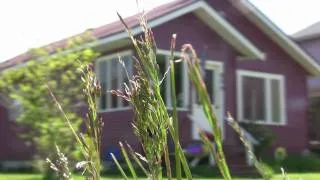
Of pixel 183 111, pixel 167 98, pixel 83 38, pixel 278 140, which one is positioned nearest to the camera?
pixel 83 38

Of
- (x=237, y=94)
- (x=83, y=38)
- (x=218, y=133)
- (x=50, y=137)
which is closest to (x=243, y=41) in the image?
(x=237, y=94)

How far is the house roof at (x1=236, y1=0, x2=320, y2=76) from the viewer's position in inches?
839

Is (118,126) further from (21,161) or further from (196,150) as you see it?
(21,161)

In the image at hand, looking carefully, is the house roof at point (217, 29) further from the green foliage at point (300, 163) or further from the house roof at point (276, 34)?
the green foliage at point (300, 163)

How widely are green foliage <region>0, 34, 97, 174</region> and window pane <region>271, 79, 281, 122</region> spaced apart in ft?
36.6

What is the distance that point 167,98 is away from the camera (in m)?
16.3

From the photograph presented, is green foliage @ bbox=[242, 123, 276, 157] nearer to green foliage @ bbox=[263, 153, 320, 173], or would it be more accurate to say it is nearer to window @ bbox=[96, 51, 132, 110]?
green foliage @ bbox=[263, 153, 320, 173]

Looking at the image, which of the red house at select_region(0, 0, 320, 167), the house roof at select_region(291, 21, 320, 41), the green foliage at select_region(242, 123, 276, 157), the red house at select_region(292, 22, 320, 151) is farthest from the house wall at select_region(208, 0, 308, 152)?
the house roof at select_region(291, 21, 320, 41)

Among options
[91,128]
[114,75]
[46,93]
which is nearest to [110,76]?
[114,75]

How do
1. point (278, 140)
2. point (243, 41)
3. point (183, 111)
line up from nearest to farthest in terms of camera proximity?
point (183, 111) < point (243, 41) < point (278, 140)

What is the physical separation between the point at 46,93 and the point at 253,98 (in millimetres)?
11876

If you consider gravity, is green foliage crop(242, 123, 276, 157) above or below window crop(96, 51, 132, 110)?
below

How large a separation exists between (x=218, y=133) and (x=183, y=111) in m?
16.6

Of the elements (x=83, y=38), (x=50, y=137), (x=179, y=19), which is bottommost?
(x=50, y=137)
